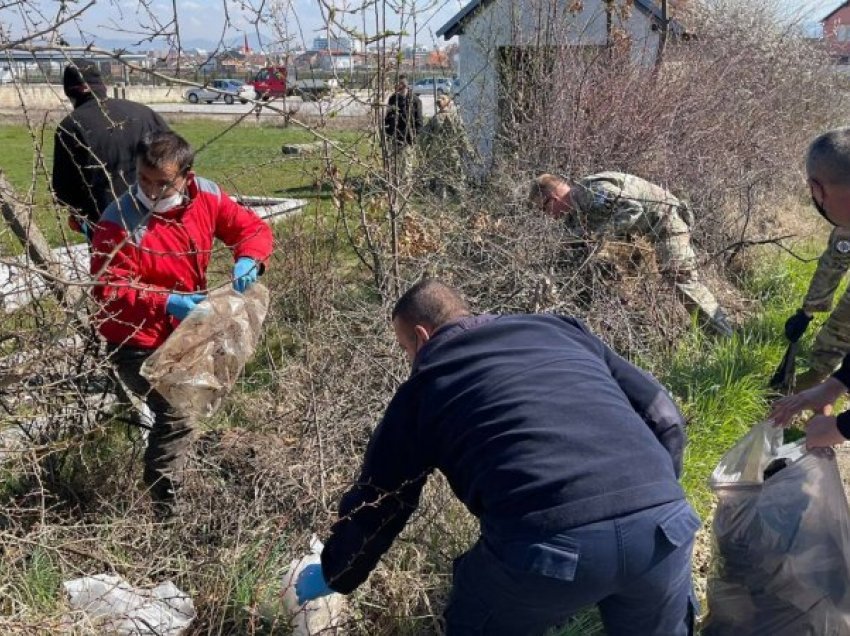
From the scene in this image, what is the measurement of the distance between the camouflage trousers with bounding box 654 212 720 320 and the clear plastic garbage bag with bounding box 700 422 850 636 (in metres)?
2.25

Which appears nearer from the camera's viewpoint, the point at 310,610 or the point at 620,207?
the point at 310,610

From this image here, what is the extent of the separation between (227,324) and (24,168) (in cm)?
1224

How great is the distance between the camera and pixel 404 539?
2.62m

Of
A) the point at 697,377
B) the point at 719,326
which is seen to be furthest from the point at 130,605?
the point at 719,326

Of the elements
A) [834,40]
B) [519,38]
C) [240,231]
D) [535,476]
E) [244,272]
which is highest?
[834,40]

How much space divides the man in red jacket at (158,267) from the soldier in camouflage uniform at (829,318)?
2624 millimetres

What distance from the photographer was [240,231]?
3.17m

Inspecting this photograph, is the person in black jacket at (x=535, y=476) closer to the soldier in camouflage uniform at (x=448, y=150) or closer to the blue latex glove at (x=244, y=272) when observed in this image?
the blue latex glove at (x=244, y=272)

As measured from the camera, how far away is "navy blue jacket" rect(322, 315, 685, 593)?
5.62ft

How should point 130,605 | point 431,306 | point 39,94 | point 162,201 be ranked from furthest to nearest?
1. point 39,94
2. point 162,201
3. point 130,605
4. point 431,306

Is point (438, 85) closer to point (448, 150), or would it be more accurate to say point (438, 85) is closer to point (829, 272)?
point (448, 150)

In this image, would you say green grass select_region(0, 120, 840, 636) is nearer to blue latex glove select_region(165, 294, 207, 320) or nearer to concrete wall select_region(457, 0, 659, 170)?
blue latex glove select_region(165, 294, 207, 320)

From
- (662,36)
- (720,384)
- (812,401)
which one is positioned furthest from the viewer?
(662,36)

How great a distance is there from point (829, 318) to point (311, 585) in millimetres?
2843
